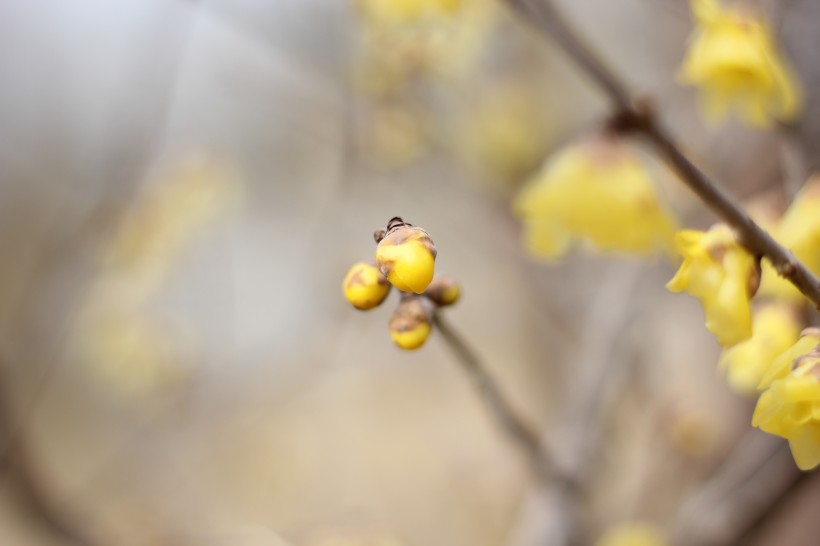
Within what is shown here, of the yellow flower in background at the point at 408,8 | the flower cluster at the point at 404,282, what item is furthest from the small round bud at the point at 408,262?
the yellow flower in background at the point at 408,8

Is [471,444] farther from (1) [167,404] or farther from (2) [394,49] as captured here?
(2) [394,49]

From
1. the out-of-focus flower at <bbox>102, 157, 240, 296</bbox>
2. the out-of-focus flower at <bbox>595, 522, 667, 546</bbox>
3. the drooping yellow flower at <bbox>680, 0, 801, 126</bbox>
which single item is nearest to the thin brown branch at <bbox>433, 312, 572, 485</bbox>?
the out-of-focus flower at <bbox>595, 522, 667, 546</bbox>

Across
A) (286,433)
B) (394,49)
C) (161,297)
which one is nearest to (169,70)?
(394,49)

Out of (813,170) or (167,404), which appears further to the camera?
(167,404)

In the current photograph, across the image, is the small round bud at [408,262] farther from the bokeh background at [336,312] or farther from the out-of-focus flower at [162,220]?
the out-of-focus flower at [162,220]

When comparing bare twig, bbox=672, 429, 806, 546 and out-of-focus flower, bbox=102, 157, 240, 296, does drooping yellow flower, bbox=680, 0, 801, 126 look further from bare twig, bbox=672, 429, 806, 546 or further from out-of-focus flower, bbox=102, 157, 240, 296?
out-of-focus flower, bbox=102, 157, 240, 296

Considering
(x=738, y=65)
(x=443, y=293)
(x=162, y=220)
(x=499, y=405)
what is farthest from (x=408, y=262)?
(x=162, y=220)
